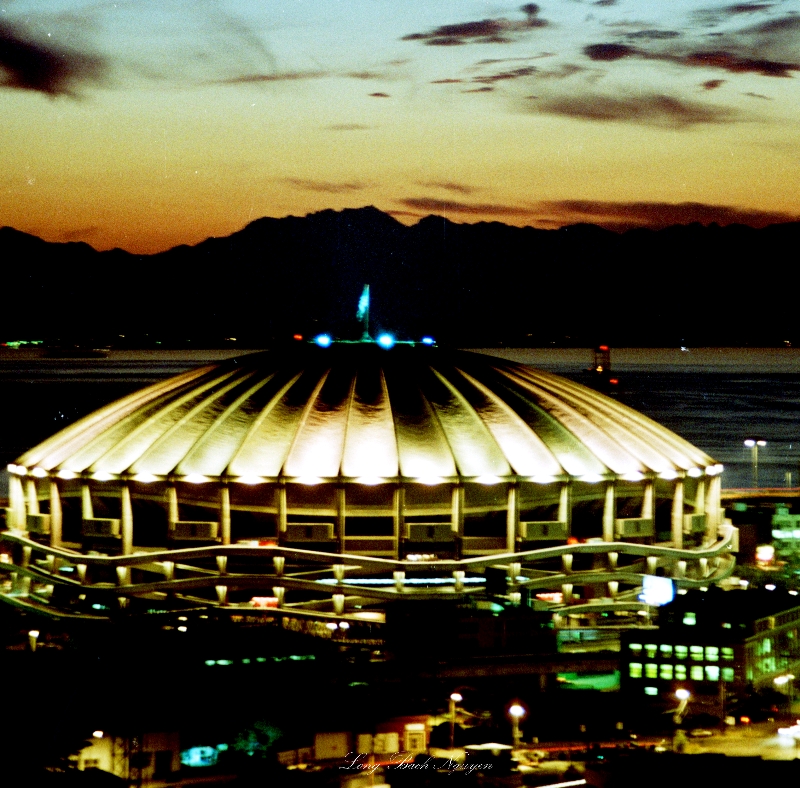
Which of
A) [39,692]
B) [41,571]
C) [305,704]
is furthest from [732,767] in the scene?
[41,571]

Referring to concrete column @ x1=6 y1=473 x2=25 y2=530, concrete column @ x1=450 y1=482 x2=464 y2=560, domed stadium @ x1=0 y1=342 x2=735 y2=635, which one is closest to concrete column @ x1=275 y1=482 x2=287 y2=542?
domed stadium @ x1=0 y1=342 x2=735 y2=635

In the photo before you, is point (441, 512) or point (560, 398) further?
point (560, 398)

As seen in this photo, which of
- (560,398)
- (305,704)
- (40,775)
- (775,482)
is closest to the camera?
(40,775)

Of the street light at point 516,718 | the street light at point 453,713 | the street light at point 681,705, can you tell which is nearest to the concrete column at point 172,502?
the street light at point 453,713

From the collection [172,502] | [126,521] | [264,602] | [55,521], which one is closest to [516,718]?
[264,602]

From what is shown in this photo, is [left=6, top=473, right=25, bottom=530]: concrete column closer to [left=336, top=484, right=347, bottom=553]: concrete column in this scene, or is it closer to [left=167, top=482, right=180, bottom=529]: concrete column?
[left=167, top=482, right=180, bottom=529]: concrete column

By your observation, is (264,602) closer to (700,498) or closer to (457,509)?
(457,509)

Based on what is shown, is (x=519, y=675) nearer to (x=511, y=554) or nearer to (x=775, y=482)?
(x=511, y=554)
